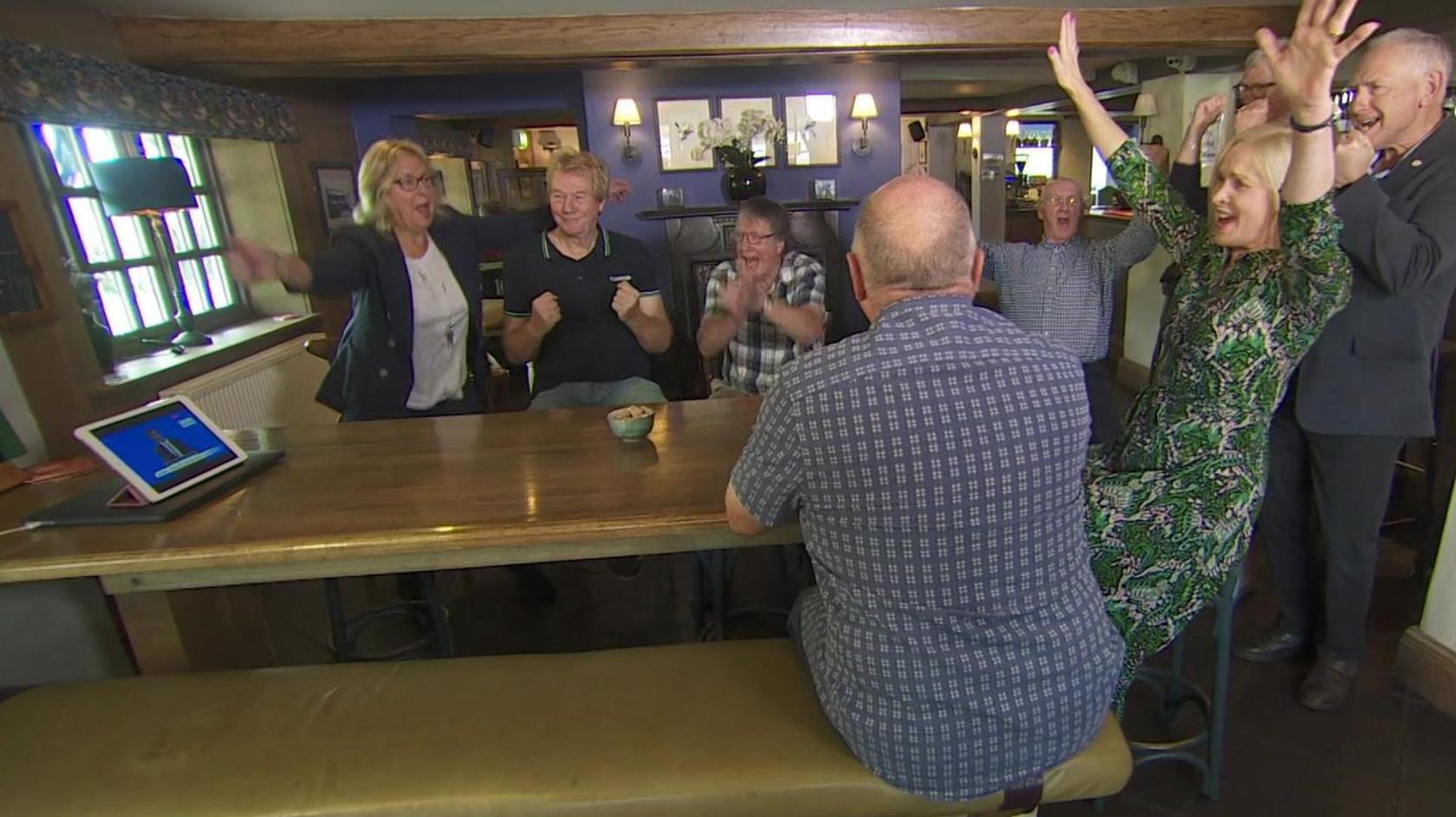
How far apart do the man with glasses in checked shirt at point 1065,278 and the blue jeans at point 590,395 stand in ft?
4.17

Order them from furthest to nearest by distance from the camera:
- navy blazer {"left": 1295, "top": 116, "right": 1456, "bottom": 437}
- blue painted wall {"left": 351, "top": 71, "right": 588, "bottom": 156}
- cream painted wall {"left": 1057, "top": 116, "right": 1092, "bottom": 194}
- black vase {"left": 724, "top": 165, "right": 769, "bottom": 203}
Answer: cream painted wall {"left": 1057, "top": 116, "right": 1092, "bottom": 194}, blue painted wall {"left": 351, "top": 71, "right": 588, "bottom": 156}, black vase {"left": 724, "top": 165, "right": 769, "bottom": 203}, navy blazer {"left": 1295, "top": 116, "right": 1456, "bottom": 437}

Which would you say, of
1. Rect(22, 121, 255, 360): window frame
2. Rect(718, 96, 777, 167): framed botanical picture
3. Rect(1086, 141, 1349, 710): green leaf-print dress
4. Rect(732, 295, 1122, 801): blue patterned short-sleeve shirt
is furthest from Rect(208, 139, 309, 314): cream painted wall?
Rect(1086, 141, 1349, 710): green leaf-print dress

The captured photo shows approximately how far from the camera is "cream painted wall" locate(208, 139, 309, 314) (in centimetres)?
424

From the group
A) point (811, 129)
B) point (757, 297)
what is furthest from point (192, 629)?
point (811, 129)

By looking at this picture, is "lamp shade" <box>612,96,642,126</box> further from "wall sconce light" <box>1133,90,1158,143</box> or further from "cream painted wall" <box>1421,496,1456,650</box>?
"cream painted wall" <box>1421,496,1456,650</box>

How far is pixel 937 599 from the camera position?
105cm

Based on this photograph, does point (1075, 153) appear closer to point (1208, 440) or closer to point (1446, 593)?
point (1446, 593)

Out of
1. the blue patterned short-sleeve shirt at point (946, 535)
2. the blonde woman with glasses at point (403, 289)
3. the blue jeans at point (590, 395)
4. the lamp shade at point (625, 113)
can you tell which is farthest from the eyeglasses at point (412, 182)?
the lamp shade at point (625, 113)

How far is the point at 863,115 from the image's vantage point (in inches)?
202

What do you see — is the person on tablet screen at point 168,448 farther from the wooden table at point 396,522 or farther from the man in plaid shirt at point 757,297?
the man in plaid shirt at point 757,297

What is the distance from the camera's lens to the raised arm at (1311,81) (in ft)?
3.89

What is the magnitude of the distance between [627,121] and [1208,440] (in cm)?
435

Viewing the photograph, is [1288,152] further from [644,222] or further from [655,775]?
[644,222]

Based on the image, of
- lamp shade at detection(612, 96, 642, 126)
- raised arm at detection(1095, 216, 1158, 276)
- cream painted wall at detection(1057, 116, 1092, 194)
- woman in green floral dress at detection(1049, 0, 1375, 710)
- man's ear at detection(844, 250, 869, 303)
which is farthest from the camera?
cream painted wall at detection(1057, 116, 1092, 194)
